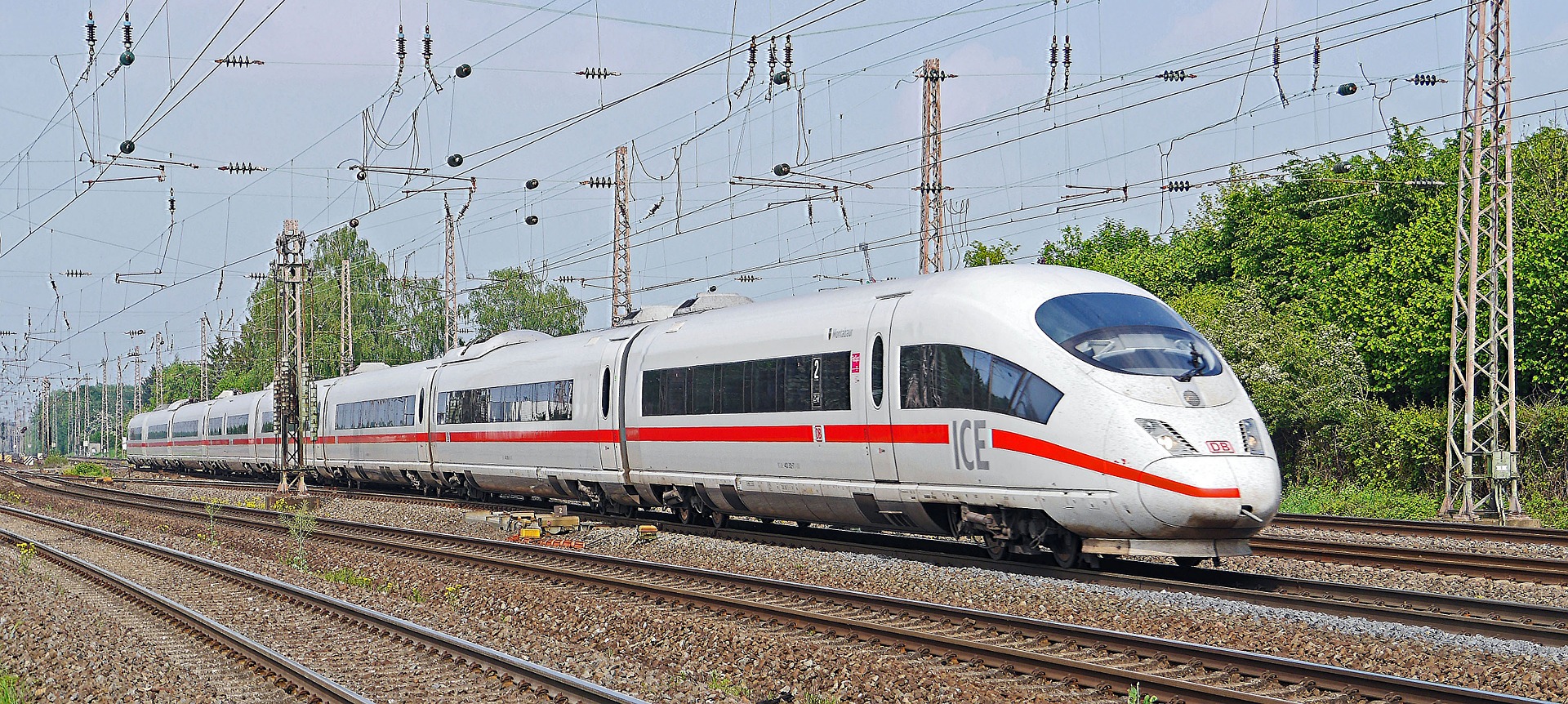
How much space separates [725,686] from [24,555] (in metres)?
14.7

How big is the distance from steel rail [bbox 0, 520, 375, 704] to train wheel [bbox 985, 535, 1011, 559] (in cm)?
708

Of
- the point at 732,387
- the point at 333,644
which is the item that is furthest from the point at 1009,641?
the point at 732,387

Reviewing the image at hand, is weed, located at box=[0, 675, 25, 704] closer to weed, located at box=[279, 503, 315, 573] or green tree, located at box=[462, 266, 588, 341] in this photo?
weed, located at box=[279, 503, 315, 573]

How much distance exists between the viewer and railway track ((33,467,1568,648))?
9.96 m

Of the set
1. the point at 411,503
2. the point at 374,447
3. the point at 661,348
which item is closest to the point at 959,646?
the point at 661,348

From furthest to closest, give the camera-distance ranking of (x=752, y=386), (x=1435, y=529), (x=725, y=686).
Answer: (x=1435, y=529) → (x=752, y=386) → (x=725, y=686)

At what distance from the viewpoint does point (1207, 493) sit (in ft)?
38.5

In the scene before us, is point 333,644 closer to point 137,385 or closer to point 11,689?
point 11,689

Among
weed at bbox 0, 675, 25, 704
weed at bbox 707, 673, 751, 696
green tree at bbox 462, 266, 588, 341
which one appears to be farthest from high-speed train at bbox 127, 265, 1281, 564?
green tree at bbox 462, 266, 588, 341

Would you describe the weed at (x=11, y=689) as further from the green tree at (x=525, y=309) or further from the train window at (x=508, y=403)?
the green tree at (x=525, y=309)

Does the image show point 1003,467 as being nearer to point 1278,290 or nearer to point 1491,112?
point 1491,112

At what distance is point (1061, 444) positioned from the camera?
1252 centimetres

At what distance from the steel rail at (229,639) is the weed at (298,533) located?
2216 mm

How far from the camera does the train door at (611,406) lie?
20.3 metres
